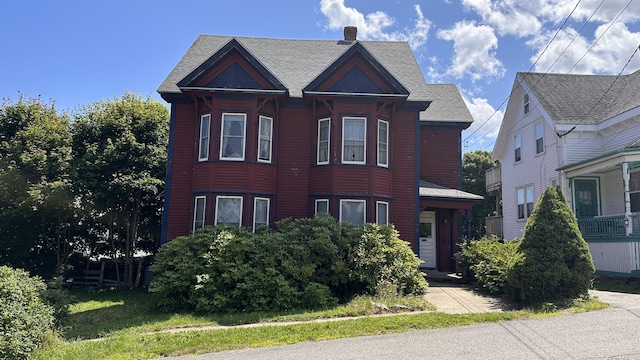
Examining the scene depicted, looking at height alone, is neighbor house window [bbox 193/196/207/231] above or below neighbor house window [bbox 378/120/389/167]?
below

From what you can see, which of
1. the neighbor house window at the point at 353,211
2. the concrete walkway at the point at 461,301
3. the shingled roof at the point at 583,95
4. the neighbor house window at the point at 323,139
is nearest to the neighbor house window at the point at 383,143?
the neighbor house window at the point at 353,211

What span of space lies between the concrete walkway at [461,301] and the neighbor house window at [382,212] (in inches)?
110

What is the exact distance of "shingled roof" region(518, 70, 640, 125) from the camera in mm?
18469

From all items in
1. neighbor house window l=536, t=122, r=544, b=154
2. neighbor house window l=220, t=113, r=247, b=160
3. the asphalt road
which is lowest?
the asphalt road

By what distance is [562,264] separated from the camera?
9945 mm

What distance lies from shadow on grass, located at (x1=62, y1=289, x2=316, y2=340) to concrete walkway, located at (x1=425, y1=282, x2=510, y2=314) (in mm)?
3685

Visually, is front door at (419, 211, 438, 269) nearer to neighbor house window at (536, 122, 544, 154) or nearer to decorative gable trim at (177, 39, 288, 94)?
neighbor house window at (536, 122, 544, 154)

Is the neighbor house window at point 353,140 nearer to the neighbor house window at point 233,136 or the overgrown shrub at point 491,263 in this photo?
the neighbor house window at point 233,136

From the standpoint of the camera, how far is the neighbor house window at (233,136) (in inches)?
589

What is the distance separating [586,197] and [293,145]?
12.8m

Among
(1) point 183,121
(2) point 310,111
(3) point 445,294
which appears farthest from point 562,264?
(1) point 183,121

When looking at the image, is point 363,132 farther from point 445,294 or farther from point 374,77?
point 445,294

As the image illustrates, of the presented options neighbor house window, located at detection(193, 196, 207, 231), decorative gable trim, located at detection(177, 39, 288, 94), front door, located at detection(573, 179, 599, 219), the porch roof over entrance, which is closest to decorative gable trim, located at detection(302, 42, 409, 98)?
decorative gable trim, located at detection(177, 39, 288, 94)

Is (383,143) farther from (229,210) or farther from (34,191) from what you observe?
(34,191)
